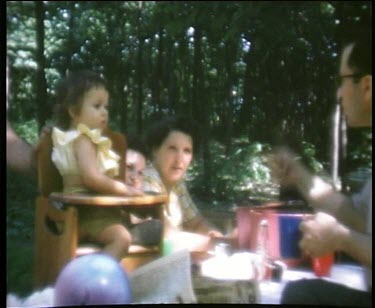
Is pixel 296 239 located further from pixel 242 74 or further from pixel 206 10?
pixel 206 10

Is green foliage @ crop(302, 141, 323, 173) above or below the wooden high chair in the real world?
above

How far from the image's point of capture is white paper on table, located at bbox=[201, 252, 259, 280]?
185 centimetres

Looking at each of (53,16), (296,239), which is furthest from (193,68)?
(296,239)

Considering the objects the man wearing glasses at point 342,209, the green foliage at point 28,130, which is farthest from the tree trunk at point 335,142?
the green foliage at point 28,130

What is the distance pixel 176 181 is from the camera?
1880 mm

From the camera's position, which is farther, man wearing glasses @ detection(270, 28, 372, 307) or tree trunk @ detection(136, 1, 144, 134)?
tree trunk @ detection(136, 1, 144, 134)

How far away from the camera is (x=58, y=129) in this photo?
1.86m

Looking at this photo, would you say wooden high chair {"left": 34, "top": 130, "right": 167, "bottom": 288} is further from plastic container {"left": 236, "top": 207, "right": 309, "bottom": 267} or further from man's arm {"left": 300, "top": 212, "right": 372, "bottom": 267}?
man's arm {"left": 300, "top": 212, "right": 372, "bottom": 267}

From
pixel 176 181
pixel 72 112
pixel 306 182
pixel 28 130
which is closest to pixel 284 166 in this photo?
pixel 306 182

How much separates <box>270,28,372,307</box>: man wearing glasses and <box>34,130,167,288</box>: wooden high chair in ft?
1.15

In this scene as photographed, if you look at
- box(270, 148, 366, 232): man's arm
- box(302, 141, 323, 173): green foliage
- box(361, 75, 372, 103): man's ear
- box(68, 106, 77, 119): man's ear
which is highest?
box(361, 75, 372, 103): man's ear

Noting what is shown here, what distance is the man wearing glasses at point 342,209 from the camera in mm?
1726

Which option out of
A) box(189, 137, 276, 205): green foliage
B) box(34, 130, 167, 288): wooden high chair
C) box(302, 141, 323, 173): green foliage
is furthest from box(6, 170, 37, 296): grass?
box(302, 141, 323, 173): green foliage
